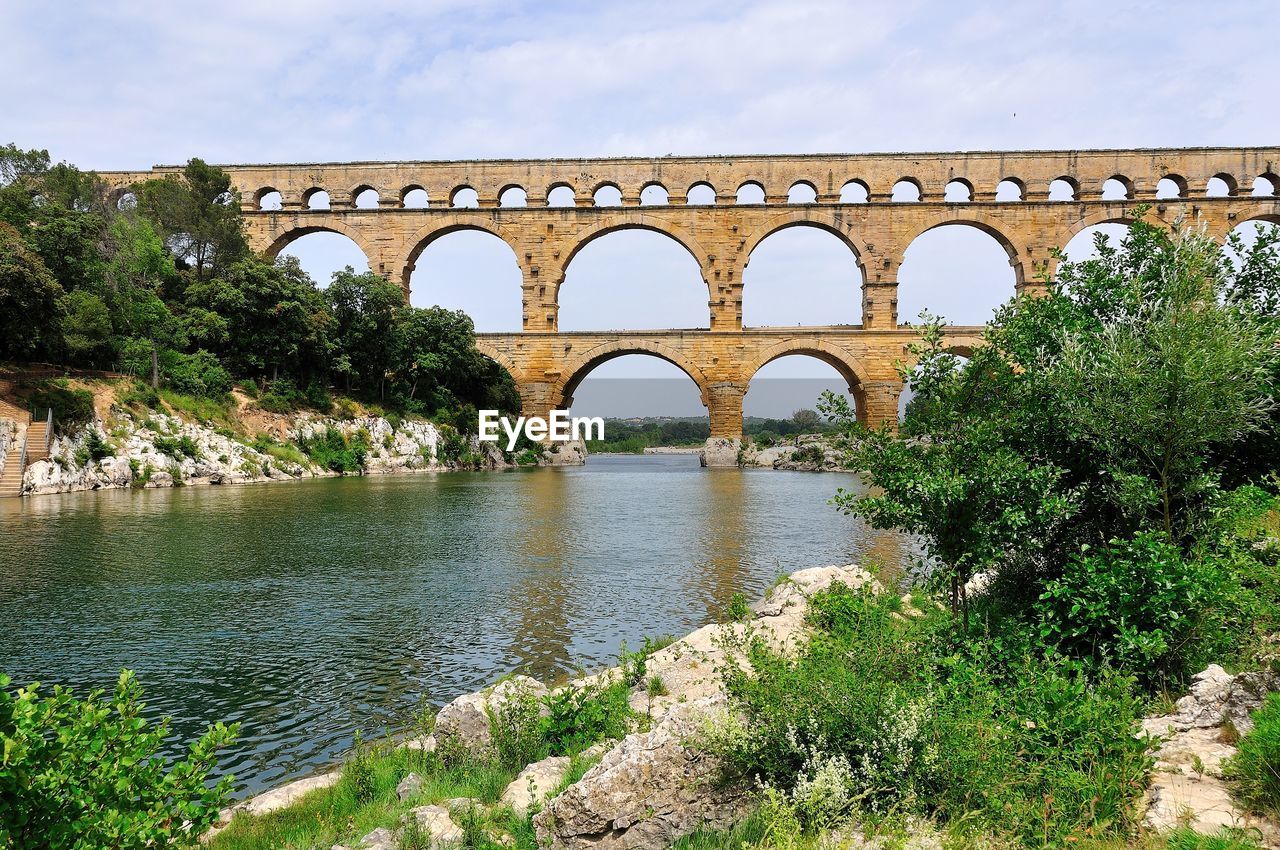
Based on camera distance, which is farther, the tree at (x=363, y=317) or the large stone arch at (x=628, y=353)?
the large stone arch at (x=628, y=353)

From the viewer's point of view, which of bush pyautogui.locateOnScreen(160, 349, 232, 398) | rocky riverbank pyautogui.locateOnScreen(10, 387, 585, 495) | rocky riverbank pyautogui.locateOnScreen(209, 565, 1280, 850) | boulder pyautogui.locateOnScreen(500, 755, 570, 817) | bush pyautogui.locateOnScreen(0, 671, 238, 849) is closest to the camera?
bush pyautogui.locateOnScreen(0, 671, 238, 849)

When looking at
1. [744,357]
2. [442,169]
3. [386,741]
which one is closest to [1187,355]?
[386,741]

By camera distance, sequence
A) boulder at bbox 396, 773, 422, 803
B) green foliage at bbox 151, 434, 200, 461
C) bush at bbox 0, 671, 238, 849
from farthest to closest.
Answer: green foliage at bbox 151, 434, 200, 461
boulder at bbox 396, 773, 422, 803
bush at bbox 0, 671, 238, 849

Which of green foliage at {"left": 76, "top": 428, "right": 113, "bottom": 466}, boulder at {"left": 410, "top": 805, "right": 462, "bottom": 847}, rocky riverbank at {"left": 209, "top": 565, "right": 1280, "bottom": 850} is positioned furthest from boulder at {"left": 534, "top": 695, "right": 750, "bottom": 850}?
green foliage at {"left": 76, "top": 428, "right": 113, "bottom": 466}

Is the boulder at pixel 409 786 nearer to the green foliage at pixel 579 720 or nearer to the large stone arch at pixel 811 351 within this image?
the green foliage at pixel 579 720

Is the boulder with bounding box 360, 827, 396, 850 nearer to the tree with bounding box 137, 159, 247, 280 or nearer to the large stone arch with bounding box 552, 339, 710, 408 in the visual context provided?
the large stone arch with bounding box 552, 339, 710, 408

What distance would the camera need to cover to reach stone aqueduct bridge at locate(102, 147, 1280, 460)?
33938mm

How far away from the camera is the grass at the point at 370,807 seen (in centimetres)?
364

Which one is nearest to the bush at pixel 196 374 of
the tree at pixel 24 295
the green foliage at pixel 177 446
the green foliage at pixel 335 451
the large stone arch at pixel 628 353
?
the green foliage at pixel 177 446

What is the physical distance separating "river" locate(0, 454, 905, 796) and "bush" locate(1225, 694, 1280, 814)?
4.63 meters

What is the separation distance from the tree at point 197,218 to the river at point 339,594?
53.0 ft

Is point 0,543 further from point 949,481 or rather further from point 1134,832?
point 1134,832

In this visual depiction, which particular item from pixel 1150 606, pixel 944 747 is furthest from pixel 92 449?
pixel 1150 606

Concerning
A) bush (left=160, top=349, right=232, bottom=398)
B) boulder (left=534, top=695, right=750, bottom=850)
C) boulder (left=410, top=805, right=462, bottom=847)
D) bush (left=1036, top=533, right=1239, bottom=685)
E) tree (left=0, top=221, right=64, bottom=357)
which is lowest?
boulder (left=410, top=805, right=462, bottom=847)
